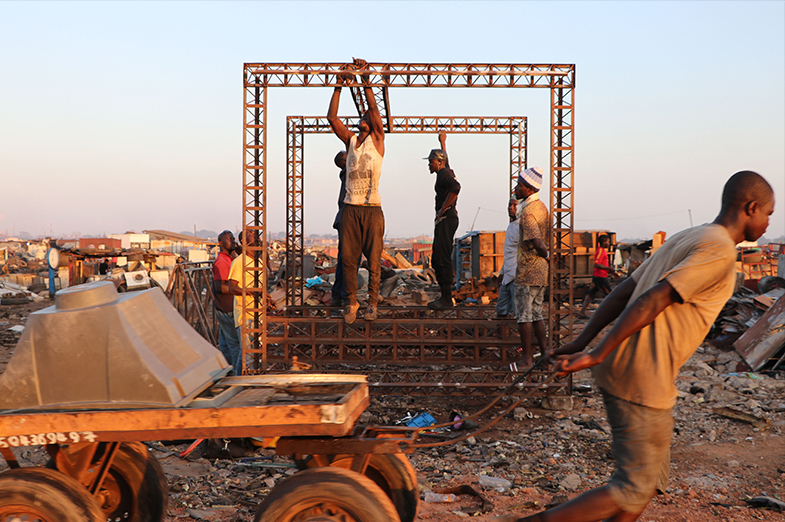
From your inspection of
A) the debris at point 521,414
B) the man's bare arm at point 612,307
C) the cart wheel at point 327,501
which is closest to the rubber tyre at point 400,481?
the cart wheel at point 327,501

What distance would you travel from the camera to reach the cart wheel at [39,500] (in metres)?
2.77

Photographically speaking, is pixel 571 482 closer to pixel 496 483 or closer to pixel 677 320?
pixel 496 483

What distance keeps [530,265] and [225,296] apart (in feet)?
14.4

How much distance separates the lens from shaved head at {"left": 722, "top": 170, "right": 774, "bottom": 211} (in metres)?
2.70

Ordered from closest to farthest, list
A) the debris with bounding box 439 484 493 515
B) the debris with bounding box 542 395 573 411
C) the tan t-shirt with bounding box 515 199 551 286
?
1. the debris with bounding box 439 484 493 515
2. the tan t-shirt with bounding box 515 199 551 286
3. the debris with bounding box 542 395 573 411

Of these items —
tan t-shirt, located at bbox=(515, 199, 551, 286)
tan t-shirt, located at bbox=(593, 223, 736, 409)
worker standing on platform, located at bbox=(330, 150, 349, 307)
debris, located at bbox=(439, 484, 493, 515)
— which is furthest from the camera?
worker standing on platform, located at bbox=(330, 150, 349, 307)

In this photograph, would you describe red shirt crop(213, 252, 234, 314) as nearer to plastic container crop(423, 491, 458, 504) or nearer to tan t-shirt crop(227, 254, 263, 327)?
tan t-shirt crop(227, 254, 263, 327)

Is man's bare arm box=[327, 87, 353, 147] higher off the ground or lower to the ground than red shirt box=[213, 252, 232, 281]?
higher

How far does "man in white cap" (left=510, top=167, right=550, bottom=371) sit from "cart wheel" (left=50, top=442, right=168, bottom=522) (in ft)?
16.6

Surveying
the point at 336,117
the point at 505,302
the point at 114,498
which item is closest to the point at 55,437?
the point at 114,498

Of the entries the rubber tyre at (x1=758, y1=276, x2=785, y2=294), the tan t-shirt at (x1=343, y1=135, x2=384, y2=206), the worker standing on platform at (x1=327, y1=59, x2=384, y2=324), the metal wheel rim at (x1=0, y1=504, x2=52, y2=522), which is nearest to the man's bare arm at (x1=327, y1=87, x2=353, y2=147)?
the worker standing on platform at (x1=327, y1=59, x2=384, y2=324)

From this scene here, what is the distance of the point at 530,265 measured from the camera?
7449 mm

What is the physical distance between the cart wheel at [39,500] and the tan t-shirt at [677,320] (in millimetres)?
2783

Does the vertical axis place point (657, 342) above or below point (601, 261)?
below
